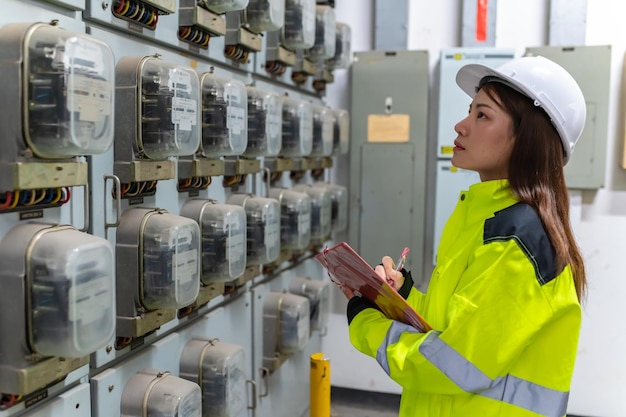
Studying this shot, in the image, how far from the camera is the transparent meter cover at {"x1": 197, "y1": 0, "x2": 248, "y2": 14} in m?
1.78

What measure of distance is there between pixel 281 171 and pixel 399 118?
3.45ft

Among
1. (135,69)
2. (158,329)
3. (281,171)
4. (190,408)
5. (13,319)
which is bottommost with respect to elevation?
(190,408)

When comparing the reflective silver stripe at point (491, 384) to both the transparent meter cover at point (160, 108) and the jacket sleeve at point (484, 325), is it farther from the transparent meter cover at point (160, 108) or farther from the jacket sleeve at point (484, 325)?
the transparent meter cover at point (160, 108)

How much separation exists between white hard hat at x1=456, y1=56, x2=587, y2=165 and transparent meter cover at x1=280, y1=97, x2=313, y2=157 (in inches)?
45.3

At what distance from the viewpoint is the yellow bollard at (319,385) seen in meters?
2.79

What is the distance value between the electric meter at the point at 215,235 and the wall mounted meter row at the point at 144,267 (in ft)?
0.88

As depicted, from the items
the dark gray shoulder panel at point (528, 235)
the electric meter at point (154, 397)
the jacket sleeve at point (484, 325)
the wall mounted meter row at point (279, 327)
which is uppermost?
the dark gray shoulder panel at point (528, 235)

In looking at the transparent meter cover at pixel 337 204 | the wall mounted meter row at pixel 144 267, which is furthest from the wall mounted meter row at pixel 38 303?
the transparent meter cover at pixel 337 204

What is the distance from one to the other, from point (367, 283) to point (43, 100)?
2.69 ft

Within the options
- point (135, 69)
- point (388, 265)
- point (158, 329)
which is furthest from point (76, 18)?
point (388, 265)

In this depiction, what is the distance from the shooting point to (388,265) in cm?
170

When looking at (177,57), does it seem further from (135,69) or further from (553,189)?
(553,189)

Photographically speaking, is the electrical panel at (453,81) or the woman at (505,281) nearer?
the woman at (505,281)

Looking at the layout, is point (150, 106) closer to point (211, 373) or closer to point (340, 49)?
point (211, 373)
